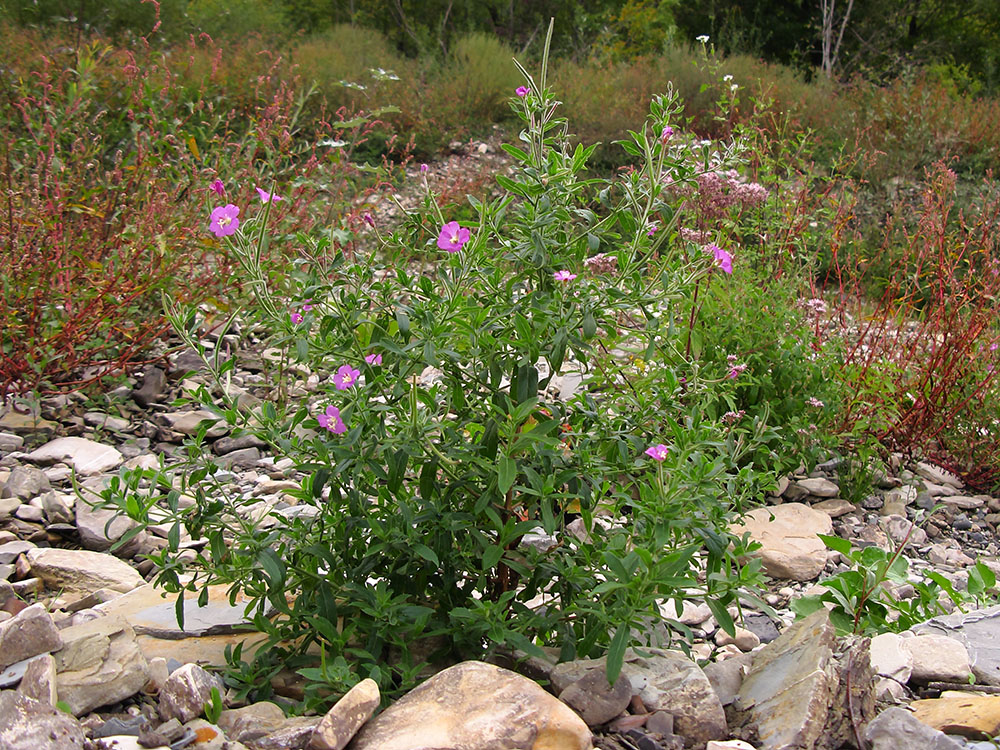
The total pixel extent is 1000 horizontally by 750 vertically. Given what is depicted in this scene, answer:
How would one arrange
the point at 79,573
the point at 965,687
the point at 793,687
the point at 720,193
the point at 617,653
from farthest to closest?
the point at 720,193 < the point at 79,573 < the point at 965,687 < the point at 793,687 < the point at 617,653

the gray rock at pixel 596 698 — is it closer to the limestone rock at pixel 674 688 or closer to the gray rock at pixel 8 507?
the limestone rock at pixel 674 688

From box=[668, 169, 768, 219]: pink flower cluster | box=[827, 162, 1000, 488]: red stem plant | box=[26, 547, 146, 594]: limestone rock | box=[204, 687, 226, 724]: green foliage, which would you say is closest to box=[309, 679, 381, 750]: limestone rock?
box=[204, 687, 226, 724]: green foliage

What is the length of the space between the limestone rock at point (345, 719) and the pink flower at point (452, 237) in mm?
913

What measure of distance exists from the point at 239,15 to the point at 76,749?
12.9 metres

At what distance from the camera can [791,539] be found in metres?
3.27

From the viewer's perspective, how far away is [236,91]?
8.20 metres

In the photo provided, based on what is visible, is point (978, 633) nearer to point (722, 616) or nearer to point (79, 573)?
point (722, 616)

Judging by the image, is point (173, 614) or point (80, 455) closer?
point (173, 614)

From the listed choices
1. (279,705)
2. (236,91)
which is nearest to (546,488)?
(279,705)

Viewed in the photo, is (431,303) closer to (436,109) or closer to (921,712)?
(921,712)

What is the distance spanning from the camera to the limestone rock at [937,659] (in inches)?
81.4

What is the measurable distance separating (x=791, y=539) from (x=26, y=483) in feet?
9.17

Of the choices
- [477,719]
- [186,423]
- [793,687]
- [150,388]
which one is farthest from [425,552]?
[150,388]

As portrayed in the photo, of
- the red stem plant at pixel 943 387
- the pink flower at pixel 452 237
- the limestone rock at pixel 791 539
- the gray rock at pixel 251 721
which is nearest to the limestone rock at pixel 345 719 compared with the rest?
the gray rock at pixel 251 721
